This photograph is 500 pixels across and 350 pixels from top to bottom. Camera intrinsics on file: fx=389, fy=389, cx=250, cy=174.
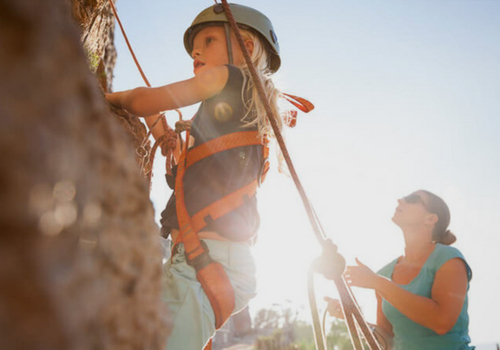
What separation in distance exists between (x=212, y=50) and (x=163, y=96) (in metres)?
0.74

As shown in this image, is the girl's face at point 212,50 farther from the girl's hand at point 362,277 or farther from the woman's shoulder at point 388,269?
the woman's shoulder at point 388,269

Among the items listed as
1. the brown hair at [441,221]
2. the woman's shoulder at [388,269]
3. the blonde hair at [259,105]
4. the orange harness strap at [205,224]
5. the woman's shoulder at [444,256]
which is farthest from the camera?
the woman's shoulder at [388,269]

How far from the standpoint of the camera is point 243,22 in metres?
2.53

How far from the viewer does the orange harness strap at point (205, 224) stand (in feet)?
5.21

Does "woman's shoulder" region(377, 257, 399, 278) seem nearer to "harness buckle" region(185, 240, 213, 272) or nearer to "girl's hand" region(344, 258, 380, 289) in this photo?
"girl's hand" region(344, 258, 380, 289)

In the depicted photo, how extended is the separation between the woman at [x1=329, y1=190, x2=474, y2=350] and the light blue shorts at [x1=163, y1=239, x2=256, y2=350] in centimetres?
197

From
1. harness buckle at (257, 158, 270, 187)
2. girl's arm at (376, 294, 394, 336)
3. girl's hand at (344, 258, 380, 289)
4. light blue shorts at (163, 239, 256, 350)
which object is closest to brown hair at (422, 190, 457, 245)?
girl's arm at (376, 294, 394, 336)

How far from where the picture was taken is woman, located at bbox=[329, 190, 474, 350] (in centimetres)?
345

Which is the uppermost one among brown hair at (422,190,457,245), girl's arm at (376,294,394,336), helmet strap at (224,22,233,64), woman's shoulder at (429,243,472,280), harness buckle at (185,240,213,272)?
helmet strap at (224,22,233,64)

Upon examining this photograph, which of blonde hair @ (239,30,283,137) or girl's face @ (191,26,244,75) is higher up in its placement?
girl's face @ (191,26,244,75)

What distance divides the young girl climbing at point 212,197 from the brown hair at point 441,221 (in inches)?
120

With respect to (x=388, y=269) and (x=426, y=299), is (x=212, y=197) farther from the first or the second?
(x=388, y=269)

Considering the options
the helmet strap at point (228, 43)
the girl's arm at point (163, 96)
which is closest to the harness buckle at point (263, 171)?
the girl's arm at point (163, 96)

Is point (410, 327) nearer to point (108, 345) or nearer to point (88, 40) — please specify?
point (88, 40)
